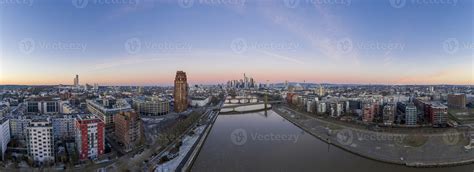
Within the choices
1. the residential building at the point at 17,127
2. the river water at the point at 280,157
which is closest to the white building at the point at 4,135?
the residential building at the point at 17,127

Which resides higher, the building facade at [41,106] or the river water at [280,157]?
the building facade at [41,106]

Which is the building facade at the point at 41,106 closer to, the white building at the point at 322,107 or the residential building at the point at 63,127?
the residential building at the point at 63,127

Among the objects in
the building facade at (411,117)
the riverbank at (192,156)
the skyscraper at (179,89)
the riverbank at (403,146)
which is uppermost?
the skyscraper at (179,89)

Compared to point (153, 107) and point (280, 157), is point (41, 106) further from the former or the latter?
point (280, 157)

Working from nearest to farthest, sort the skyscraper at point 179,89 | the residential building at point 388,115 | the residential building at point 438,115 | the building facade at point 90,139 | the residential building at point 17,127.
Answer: the building facade at point 90,139 < the residential building at point 17,127 < the residential building at point 438,115 < the residential building at point 388,115 < the skyscraper at point 179,89

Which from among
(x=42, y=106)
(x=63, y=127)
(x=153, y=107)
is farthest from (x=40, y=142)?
(x=42, y=106)

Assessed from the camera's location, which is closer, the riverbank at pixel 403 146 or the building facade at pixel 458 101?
the riverbank at pixel 403 146
